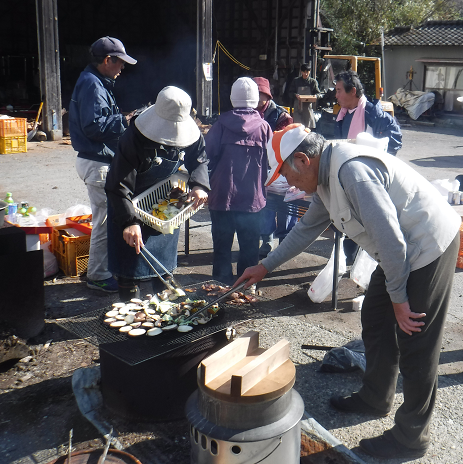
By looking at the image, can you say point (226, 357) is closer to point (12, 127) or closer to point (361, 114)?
point (361, 114)

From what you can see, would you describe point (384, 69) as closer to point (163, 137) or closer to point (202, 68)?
point (202, 68)

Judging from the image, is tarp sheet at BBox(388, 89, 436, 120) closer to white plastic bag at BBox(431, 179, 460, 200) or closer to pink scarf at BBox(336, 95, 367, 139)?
white plastic bag at BBox(431, 179, 460, 200)

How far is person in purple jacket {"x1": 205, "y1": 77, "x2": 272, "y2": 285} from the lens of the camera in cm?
477

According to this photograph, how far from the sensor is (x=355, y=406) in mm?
3322

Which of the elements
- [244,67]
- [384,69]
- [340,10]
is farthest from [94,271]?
[340,10]

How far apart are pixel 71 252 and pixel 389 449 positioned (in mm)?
3702

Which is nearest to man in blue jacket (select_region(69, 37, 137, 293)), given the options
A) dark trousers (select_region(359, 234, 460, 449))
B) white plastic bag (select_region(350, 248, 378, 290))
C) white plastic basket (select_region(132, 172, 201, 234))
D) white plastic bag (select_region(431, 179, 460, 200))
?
white plastic basket (select_region(132, 172, 201, 234))

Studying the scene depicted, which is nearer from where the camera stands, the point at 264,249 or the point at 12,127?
the point at 264,249

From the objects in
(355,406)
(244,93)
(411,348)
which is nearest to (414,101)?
(244,93)

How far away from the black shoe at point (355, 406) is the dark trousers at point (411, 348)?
41 millimetres

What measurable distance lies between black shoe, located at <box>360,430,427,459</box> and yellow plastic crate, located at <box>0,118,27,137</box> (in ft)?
36.4

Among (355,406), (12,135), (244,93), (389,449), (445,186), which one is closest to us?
(389,449)

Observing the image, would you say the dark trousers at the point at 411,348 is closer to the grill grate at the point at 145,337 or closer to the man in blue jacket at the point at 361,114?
the grill grate at the point at 145,337

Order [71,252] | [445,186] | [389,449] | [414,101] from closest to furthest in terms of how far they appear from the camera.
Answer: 1. [389,449]
2. [71,252]
3. [445,186]
4. [414,101]
